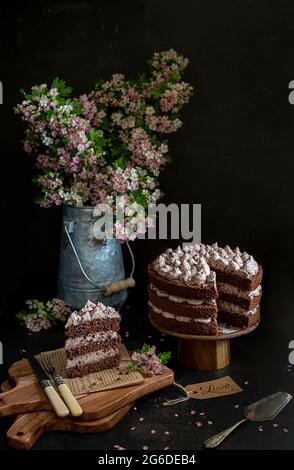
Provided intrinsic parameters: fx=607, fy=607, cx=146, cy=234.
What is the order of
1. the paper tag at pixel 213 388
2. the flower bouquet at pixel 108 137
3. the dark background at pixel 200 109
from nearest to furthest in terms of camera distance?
the paper tag at pixel 213 388 → the flower bouquet at pixel 108 137 → the dark background at pixel 200 109

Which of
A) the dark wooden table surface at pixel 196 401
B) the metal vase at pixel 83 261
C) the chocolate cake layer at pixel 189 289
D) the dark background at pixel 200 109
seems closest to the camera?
the dark wooden table surface at pixel 196 401

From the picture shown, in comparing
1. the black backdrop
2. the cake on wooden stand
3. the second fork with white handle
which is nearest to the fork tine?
the second fork with white handle

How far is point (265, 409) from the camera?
7.27 ft

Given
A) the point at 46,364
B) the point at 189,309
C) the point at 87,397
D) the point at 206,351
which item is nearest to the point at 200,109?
the point at 189,309

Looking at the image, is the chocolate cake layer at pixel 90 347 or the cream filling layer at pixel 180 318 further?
the cream filling layer at pixel 180 318

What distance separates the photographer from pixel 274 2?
329 centimetres

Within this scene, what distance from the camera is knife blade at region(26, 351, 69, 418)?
81.5 inches

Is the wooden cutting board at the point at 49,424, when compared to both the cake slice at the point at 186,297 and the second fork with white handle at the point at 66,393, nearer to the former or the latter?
the second fork with white handle at the point at 66,393

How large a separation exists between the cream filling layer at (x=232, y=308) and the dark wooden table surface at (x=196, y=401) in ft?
0.70

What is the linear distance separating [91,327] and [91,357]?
124 mm

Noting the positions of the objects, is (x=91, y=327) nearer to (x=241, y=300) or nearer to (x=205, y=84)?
(x=241, y=300)

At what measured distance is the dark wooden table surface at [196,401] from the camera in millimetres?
2053

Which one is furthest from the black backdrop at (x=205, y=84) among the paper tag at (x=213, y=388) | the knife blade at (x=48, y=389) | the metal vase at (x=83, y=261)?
the paper tag at (x=213, y=388)

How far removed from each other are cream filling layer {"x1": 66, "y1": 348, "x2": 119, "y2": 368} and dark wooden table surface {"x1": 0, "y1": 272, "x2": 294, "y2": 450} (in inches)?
9.6
